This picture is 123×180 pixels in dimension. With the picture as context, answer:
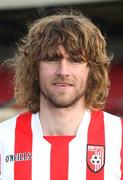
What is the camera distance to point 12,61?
9.20 ft

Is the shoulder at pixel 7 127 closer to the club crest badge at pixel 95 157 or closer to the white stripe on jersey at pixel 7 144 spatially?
the white stripe on jersey at pixel 7 144

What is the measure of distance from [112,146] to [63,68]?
392 mm

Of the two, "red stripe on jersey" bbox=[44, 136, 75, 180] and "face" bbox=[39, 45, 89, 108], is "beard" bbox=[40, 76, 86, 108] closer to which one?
"face" bbox=[39, 45, 89, 108]

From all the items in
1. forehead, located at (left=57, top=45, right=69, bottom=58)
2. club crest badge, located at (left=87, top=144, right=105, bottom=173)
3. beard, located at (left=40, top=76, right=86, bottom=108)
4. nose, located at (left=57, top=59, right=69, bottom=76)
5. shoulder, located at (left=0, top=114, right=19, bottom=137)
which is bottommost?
club crest badge, located at (left=87, top=144, right=105, bottom=173)

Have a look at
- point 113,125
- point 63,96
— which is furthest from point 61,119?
point 113,125

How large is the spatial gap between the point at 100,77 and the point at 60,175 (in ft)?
1.58

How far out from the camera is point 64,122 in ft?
7.48

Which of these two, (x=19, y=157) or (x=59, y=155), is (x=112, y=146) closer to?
(x=59, y=155)

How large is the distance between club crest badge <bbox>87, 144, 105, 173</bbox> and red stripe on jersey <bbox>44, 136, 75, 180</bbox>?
0.29 feet

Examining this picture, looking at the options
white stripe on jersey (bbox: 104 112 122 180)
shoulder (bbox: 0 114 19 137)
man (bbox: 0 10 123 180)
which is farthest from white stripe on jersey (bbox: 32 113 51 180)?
white stripe on jersey (bbox: 104 112 122 180)

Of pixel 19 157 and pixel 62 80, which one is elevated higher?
pixel 62 80

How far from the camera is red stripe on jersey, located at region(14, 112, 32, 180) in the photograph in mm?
2283

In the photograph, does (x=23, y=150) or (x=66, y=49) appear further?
(x=23, y=150)

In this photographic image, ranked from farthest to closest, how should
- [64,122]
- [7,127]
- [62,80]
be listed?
[7,127] → [64,122] → [62,80]
